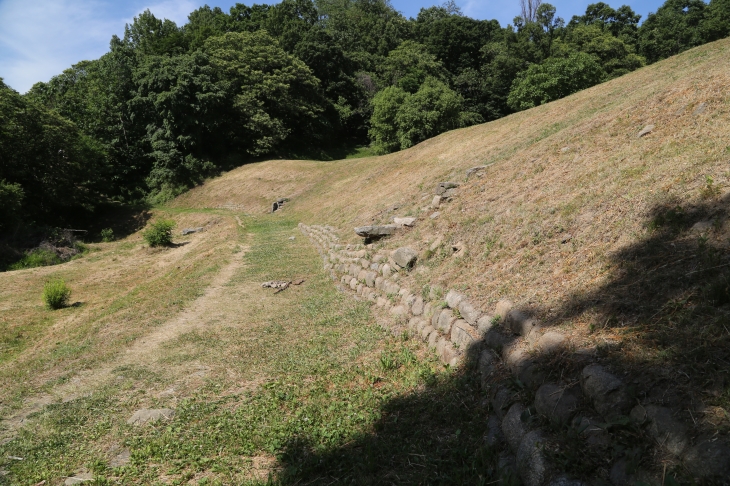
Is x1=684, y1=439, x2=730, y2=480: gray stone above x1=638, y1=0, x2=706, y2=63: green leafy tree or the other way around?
the other way around

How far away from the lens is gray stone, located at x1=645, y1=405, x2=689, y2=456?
2371 mm

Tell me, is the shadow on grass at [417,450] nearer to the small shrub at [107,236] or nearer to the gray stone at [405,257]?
the gray stone at [405,257]

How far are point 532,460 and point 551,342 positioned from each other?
1.07 metres

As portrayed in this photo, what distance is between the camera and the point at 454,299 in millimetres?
5535

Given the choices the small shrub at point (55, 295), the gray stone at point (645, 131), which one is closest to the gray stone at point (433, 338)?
the gray stone at point (645, 131)

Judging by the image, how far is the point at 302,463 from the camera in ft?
12.3

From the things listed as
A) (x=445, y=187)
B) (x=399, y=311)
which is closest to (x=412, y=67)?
(x=445, y=187)

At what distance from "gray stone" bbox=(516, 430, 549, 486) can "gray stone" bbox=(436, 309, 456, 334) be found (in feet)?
7.21

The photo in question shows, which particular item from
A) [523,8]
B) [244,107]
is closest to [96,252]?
[244,107]

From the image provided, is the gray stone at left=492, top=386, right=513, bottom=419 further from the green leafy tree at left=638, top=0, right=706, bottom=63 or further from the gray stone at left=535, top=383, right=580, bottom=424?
the green leafy tree at left=638, top=0, right=706, bottom=63

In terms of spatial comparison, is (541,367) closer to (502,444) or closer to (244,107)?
(502,444)

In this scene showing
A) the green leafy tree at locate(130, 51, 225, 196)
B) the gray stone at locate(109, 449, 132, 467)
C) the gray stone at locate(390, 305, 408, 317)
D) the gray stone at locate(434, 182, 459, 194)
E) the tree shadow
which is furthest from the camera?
the green leafy tree at locate(130, 51, 225, 196)

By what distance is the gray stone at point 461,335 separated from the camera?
190 inches

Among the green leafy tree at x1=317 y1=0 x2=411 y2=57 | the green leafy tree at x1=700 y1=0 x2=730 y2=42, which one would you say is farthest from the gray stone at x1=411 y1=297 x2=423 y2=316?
the green leafy tree at x1=317 y1=0 x2=411 y2=57
